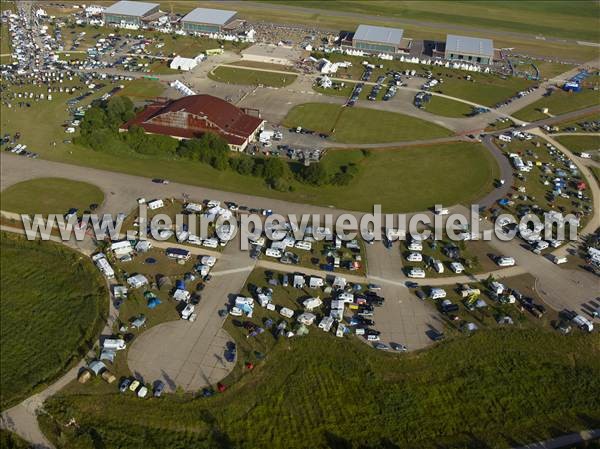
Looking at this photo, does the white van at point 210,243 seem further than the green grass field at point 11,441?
Yes

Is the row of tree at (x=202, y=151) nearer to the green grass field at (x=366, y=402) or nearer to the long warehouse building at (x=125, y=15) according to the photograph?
the green grass field at (x=366, y=402)

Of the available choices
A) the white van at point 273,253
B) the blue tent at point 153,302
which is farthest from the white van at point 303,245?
the blue tent at point 153,302

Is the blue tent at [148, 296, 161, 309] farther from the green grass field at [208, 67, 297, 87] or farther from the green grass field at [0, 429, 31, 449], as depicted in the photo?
the green grass field at [208, 67, 297, 87]

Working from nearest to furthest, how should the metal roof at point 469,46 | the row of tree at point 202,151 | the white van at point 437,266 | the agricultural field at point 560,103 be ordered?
1. the white van at point 437,266
2. the row of tree at point 202,151
3. the agricultural field at point 560,103
4. the metal roof at point 469,46

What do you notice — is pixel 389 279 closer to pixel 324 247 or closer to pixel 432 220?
pixel 324 247

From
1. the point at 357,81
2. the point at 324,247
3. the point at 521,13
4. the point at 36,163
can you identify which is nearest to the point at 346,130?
the point at 357,81

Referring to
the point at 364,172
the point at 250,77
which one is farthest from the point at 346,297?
the point at 250,77

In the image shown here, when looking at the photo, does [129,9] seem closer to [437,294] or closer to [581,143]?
[581,143]
